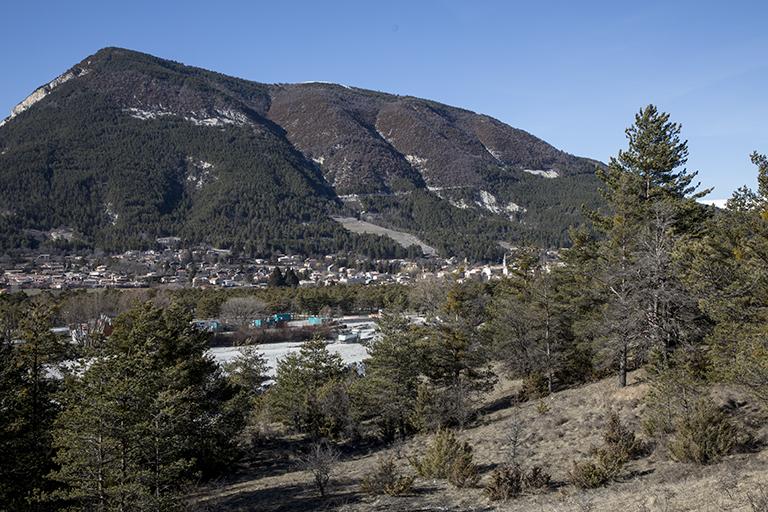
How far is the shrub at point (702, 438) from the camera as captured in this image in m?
12.5

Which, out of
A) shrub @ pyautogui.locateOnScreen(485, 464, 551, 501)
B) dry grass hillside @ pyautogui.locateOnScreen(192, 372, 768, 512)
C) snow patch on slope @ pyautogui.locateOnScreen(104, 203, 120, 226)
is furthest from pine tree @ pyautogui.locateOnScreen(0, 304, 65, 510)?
snow patch on slope @ pyautogui.locateOnScreen(104, 203, 120, 226)

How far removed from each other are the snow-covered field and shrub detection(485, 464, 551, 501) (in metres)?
41.5

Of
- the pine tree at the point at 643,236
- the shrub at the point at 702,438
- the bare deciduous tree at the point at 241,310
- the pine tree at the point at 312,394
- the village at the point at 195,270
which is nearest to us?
the shrub at the point at 702,438

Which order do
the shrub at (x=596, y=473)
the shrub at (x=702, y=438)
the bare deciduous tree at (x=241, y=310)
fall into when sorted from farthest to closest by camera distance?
the bare deciduous tree at (x=241, y=310) → the shrub at (x=702, y=438) → the shrub at (x=596, y=473)

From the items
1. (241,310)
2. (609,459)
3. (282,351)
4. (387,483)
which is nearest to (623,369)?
(609,459)

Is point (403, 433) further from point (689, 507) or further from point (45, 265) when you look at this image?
point (45, 265)

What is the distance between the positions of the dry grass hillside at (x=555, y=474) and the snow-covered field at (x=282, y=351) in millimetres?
31107

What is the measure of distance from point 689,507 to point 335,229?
176834 mm

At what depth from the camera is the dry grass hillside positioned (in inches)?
400

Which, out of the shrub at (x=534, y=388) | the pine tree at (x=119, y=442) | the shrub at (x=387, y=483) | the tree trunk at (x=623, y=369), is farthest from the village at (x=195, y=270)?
the pine tree at (x=119, y=442)

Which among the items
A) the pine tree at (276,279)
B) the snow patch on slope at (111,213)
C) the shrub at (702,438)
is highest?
the snow patch on slope at (111,213)

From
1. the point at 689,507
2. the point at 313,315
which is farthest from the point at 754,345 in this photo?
the point at 313,315

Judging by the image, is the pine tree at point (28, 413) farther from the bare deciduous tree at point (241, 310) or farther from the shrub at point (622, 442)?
the bare deciduous tree at point (241, 310)

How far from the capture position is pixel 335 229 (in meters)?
184
